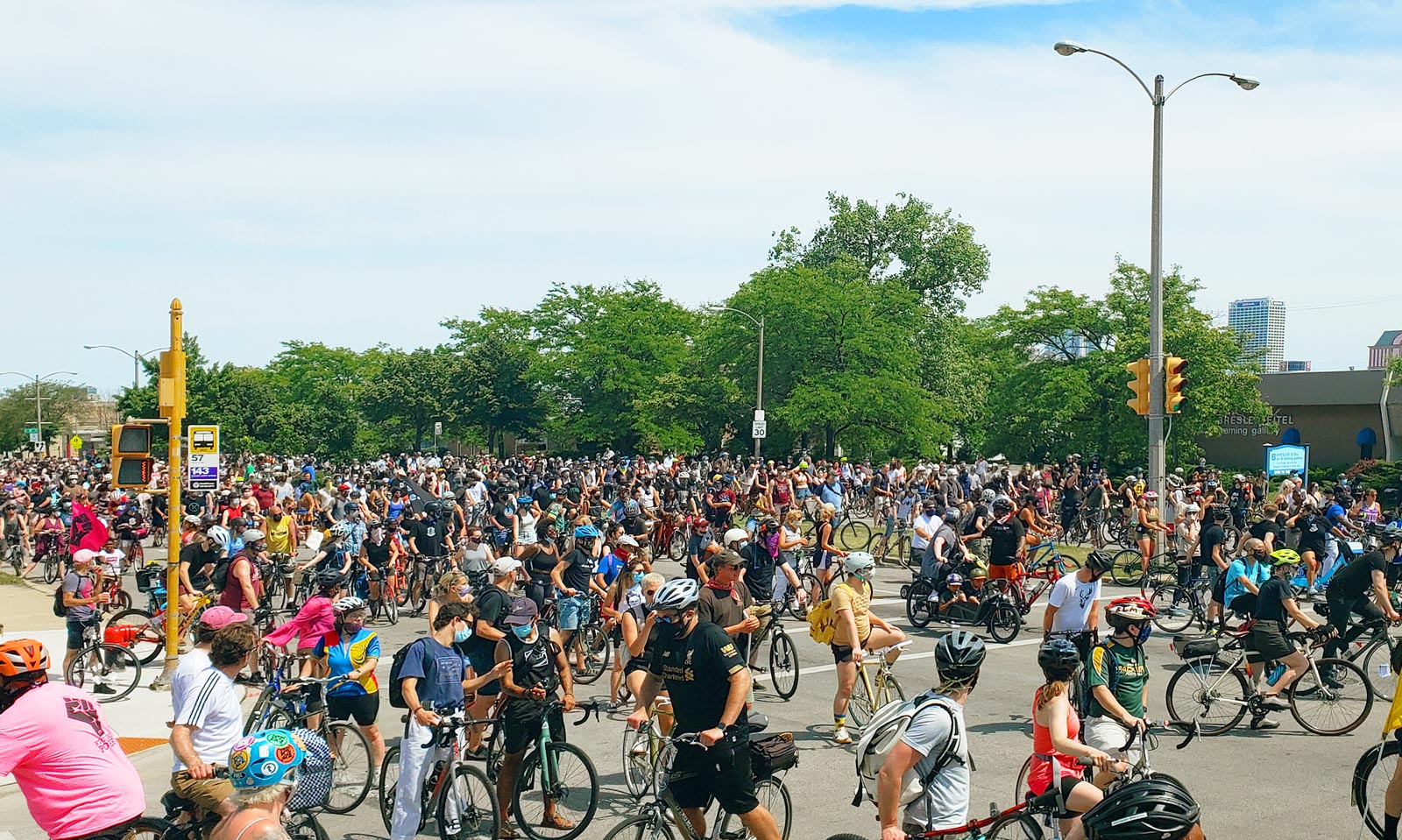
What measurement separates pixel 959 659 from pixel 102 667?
11.1 meters

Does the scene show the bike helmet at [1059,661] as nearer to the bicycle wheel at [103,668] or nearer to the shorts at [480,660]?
the shorts at [480,660]

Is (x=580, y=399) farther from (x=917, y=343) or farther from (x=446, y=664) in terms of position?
(x=446, y=664)

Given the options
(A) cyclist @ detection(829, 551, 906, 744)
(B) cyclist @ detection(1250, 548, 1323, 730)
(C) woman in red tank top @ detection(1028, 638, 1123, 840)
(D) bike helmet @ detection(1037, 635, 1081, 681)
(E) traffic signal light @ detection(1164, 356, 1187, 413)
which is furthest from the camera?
(E) traffic signal light @ detection(1164, 356, 1187, 413)

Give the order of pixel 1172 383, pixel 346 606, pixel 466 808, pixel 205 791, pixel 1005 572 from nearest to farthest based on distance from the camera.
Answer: pixel 205 791
pixel 466 808
pixel 346 606
pixel 1005 572
pixel 1172 383

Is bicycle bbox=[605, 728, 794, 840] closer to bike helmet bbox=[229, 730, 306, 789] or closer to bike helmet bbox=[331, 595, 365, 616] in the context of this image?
bike helmet bbox=[229, 730, 306, 789]

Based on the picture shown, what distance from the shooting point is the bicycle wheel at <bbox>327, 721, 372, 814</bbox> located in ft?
29.1

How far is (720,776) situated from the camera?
630 centimetres

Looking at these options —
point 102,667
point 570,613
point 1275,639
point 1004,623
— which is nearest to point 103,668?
point 102,667

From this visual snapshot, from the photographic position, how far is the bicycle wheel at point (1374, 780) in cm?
787

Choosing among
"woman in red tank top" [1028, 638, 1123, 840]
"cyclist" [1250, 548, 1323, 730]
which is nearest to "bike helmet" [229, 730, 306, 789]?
"woman in red tank top" [1028, 638, 1123, 840]

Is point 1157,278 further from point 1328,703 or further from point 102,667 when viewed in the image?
point 102,667

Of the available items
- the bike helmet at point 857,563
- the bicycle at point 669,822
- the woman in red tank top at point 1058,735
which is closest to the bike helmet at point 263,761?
the bicycle at point 669,822

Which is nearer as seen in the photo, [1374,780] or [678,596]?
[678,596]

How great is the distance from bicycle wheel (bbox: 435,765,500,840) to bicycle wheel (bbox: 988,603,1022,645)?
9.66 metres
